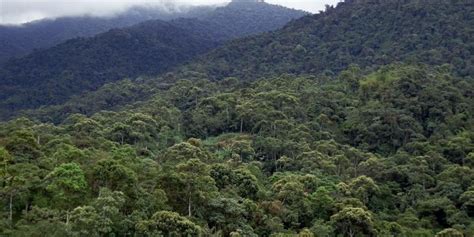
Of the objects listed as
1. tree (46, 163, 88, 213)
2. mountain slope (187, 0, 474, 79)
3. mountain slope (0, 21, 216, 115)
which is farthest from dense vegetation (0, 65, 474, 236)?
mountain slope (0, 21, 216, 115)

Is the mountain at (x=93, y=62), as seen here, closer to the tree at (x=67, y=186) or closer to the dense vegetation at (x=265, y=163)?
the dense vegetation at (x=265, y=163)

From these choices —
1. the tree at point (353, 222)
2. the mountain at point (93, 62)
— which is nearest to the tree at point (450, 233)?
the tree at point (353, 222)

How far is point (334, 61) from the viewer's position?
96062 mm

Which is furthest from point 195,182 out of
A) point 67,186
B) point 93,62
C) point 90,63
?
point 93,62

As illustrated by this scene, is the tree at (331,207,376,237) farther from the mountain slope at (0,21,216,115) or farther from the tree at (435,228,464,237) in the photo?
the mountain slope at (0,21,216,115)

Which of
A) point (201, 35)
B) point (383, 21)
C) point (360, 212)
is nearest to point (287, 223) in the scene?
point (360, 212)

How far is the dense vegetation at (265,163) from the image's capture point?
30.7 meters

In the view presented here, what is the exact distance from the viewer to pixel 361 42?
99.0 m

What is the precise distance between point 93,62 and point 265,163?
8994 centimetres

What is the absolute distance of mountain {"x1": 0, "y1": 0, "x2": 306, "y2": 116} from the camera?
120m

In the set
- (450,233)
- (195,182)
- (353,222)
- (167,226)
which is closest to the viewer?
(167,226)

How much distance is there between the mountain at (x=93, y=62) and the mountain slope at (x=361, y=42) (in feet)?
85.6

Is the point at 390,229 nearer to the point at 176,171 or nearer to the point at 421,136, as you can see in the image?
the point at 176,171

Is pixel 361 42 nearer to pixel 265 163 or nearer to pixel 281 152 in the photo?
pixel 281 152
